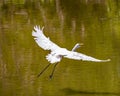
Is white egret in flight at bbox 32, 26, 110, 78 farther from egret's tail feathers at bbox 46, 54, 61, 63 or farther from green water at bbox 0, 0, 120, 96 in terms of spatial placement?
green water at bbox 0, 0, 120, 96

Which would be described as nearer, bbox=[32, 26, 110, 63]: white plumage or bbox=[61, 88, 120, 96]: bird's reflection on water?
bbox=[32, 26, 110, 63]: white plumage

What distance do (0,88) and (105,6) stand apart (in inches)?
95.3

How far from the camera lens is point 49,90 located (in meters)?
2.46

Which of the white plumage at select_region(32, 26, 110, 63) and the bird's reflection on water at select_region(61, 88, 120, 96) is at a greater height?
the white plumage at select_region(32, 26, 110, 63)

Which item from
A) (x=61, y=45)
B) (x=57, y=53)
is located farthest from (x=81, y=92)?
(x=61, y=45)

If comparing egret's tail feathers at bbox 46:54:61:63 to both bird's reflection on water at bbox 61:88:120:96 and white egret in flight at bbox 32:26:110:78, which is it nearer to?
white egret in flight at bbox 32:26:110:78

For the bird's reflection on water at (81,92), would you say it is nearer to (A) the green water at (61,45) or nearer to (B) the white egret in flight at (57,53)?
(A) the green water at (61,45)

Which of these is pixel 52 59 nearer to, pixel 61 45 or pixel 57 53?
pixel 57 53

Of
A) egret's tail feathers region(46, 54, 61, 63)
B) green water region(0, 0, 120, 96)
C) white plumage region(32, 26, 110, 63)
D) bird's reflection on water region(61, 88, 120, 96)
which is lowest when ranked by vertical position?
bird's reflection on water region(61, 88, 120, 96)

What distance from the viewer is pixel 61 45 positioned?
3.21m

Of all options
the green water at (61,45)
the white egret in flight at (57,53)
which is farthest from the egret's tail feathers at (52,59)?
the green water at (61,45)

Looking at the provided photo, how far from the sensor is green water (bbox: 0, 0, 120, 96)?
252 centimetres

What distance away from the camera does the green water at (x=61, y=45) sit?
2.52 meters

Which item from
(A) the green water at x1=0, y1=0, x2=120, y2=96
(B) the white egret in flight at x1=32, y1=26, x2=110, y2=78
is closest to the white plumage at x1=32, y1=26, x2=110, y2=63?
(B) the white egret in flight at x1=32, y1=26, x2=110, y2=78
